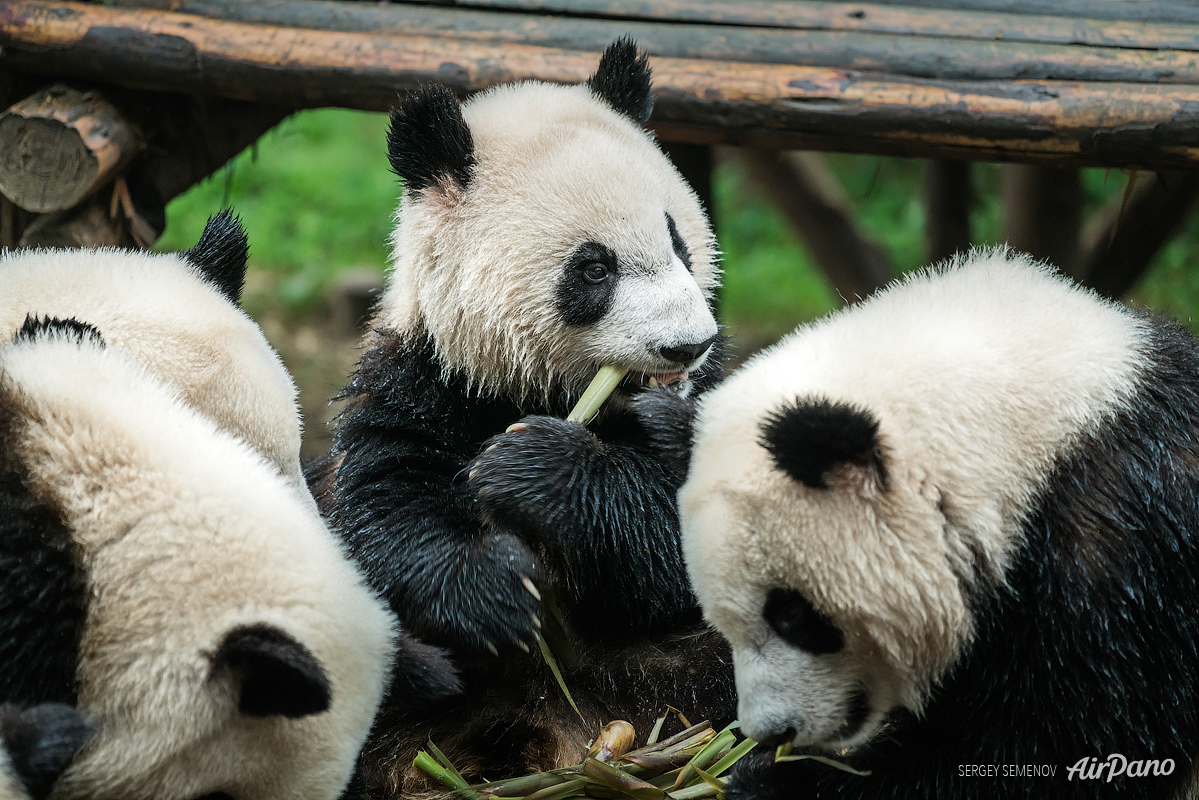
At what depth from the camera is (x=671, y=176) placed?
346 centimetres

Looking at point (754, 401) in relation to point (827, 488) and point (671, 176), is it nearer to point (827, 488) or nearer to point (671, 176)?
point (827, 488)

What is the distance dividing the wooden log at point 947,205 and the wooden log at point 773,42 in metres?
2.65

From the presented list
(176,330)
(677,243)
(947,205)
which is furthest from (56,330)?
(947,205)

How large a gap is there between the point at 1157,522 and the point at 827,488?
778 millimetres

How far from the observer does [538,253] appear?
3.18m

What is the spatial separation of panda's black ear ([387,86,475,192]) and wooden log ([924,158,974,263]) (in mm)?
4376

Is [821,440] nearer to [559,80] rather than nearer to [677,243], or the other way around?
[677,243]

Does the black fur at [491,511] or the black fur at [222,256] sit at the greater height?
the black fur at [222,256]

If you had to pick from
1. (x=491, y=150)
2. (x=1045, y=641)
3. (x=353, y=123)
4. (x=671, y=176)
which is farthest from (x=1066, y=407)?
(x=353, y=123)

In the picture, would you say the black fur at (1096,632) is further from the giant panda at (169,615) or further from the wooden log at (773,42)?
the wooden log at (773,42)

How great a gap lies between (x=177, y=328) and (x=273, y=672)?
125 cm

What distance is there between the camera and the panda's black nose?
304cm

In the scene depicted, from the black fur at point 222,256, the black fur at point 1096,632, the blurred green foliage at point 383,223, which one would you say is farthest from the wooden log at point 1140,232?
the black fur at point 222,256

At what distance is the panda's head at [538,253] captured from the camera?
3154 mm
